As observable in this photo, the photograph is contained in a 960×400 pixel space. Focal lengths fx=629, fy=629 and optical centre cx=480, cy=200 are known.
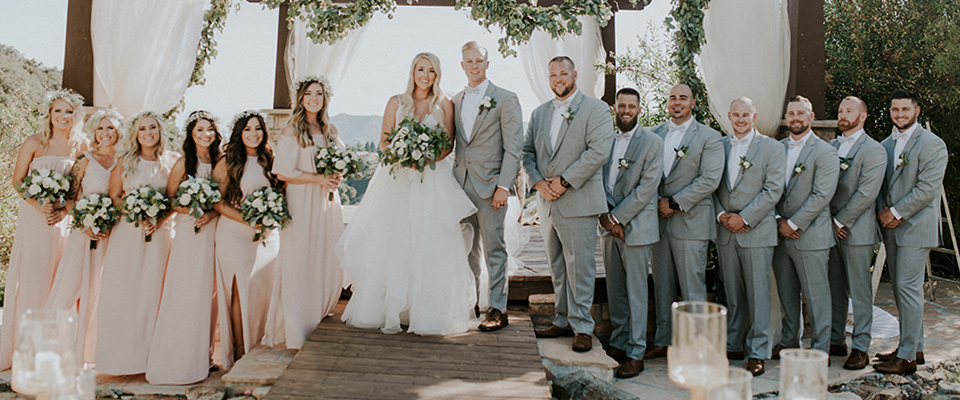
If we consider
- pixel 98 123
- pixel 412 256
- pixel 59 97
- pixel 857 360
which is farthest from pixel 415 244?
pixel 857 360

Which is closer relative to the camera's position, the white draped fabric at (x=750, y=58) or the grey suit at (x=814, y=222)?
the grey suit at (x=814, y=222)

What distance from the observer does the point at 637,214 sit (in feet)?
14.3

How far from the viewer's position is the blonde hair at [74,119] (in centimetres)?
465

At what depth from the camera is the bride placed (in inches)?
167

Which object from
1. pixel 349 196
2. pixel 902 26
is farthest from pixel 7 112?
pixel 902 26

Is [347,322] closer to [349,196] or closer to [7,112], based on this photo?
[7,112]

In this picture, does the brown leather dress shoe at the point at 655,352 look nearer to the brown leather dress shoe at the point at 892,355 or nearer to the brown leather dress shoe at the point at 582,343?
the brown leather dress shoe at the point at 582,343

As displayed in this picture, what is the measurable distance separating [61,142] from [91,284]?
1112 millimetres

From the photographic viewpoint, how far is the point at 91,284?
448cm

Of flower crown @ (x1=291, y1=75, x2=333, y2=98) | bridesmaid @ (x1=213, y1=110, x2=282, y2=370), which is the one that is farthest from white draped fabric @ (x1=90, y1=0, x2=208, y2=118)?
flower crown @ (x1=291, y1=75, x2=333, y2=98)

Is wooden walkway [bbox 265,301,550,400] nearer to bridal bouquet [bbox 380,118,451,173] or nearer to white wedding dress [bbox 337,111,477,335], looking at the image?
white wedding dress [bbox 337,111,477,335]

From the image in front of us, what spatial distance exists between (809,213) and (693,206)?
79cm

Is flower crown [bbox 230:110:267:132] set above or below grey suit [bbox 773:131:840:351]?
above

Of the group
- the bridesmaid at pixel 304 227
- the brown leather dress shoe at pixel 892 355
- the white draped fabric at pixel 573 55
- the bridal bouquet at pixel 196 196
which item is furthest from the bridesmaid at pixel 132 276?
the brown leather dress shoe at pixel 892 355
